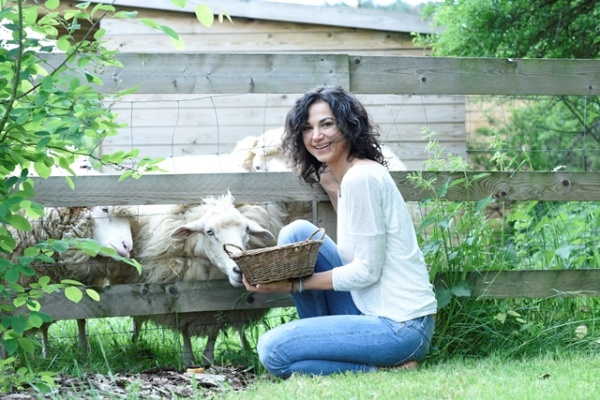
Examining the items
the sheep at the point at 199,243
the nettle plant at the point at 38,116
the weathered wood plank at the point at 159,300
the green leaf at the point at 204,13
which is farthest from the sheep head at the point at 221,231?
the green leaf at the point at 204,13

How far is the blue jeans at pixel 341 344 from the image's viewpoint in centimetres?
423

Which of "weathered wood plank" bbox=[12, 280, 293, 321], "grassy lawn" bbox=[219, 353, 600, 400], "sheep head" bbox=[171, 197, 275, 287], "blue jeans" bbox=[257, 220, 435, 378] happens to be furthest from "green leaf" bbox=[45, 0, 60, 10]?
"sheep head" bbox=[171, 197, 275, 287]

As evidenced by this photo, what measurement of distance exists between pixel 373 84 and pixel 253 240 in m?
1.42

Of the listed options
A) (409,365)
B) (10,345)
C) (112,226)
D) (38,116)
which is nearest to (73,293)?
(10,345)

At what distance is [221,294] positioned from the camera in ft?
16.6

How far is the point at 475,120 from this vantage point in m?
12.7

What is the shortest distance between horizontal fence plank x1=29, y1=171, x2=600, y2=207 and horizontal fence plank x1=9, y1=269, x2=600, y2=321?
1.53 feet

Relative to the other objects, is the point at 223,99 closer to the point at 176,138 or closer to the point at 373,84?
the point at 176,138

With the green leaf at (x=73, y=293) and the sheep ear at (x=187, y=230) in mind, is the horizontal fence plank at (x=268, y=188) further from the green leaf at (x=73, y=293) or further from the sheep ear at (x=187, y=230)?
the green leaf at (x=73, y=293)

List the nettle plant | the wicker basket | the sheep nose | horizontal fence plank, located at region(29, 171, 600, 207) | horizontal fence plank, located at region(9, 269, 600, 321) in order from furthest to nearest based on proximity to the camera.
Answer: the sheep nose
horizontal fence plank, located at region(9, 269, 600, 321)
horizontal fence plank, located at region(29, 171, 600, 207)
the wicker basket
the nettle plant

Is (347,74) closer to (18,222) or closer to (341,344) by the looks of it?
(341,344)

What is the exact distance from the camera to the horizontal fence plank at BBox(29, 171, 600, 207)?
4.81 metres

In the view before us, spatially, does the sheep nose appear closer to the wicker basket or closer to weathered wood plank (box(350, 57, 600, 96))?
the wicker basket

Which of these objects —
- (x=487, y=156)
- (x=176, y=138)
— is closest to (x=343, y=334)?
(x=176, y=138)
